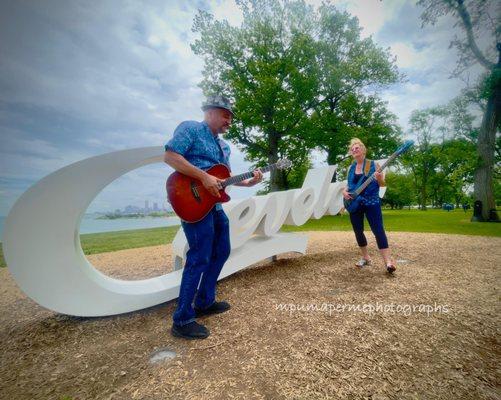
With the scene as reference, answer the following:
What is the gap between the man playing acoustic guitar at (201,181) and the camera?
2.57m

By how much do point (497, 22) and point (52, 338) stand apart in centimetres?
1929

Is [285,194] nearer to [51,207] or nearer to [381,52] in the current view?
[51,207]

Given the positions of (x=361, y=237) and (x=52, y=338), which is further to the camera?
(x=361, y=237)

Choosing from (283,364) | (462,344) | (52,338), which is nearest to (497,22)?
(462,344)

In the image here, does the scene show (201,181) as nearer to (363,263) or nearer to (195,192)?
(195,192)

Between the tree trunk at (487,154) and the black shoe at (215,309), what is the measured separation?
52.8ft

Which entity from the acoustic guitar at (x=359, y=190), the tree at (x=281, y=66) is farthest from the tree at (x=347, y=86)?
the acoustic guitar at (x=359, y=190)

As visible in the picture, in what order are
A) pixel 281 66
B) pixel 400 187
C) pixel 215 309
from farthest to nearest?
1. pixel 400 187
2. pixel 281 66
3. pixel 215 309

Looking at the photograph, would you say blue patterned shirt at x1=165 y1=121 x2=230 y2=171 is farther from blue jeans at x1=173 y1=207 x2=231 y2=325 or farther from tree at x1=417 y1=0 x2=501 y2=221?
tree at x1=417 y1=0 x2=501 y2=221

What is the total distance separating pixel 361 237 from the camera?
4801 mm

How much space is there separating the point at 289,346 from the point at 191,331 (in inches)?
43.0

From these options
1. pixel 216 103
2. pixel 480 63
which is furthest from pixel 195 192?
pixel 480 63

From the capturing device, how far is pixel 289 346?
244 cm

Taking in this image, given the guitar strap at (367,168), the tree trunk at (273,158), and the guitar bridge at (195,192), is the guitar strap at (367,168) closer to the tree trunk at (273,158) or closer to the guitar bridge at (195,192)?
the guitar bridge at (195,192)
